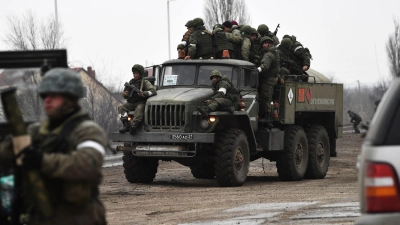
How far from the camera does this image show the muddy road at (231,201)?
1327 cm

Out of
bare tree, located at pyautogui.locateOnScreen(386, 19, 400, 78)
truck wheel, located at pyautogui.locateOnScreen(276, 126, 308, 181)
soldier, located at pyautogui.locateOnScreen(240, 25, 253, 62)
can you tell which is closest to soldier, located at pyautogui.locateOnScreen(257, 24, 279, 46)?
soldier, located at pyautogui.locateOnScreen(240, 25, 253, 62)

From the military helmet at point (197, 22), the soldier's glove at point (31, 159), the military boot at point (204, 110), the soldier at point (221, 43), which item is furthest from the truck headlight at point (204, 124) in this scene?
the soldier's glove at point (31, 159)

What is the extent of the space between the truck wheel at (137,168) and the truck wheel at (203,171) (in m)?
1.43

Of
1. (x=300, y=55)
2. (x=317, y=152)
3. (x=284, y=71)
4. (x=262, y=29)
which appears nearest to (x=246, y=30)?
(x=262, y=29)

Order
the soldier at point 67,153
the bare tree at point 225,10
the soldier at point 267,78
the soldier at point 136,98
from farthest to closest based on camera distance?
the bare tree at point 225,10 < the soldier at point 267,78 < the soldier at point 136,98 < the soldier at point 67,153

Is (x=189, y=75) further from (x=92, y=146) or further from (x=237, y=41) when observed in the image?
(x=92, y=146)

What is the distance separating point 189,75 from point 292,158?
2.69 m

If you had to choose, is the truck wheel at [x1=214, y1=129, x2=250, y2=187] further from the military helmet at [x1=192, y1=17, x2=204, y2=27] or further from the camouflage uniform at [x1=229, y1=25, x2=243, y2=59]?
the military helmet at [x1=192, y1=17, x2=204, y2=27]

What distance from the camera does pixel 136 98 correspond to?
19.2 m

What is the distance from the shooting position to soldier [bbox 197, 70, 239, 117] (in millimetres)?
18391

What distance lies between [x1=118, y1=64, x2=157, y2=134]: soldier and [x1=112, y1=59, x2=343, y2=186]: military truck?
0.48 feet

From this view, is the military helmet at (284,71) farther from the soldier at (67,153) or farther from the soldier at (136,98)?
the soldier at (67,153)

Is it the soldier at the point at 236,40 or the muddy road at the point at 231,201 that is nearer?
the muddy road at the point at 231,201

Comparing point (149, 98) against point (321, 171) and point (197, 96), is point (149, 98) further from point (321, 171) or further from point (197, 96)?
point (321, 171)
